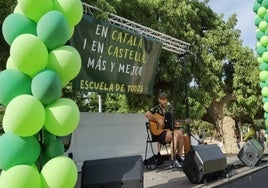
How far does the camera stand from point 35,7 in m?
2.66

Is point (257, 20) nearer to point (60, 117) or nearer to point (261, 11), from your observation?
point (261, 11)

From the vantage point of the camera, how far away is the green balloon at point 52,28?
8.48ft

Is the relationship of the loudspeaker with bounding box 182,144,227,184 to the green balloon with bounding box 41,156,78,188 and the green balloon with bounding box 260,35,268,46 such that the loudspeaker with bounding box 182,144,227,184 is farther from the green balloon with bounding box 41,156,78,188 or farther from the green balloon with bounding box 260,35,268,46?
the green balloon with bounding box 260,35,268,46

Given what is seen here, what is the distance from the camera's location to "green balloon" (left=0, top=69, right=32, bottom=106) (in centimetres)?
255

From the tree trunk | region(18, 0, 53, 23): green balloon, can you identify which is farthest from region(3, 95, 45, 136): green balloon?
the tree trunk

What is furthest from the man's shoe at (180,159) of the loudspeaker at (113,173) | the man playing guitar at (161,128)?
the loudspeaker at (113,173)

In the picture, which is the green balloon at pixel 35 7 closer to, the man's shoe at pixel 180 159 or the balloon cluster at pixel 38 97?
the balloon cluster at pixel 38 97

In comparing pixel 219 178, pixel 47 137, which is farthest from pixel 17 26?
pixel 219 178

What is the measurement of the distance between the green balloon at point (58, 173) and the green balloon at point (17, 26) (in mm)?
985

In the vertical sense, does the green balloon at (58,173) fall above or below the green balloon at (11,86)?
below

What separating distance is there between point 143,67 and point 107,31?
4.10ft

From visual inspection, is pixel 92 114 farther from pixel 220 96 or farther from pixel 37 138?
pixel 220 96

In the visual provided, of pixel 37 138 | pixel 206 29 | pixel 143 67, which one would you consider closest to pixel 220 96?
pixel 206 29

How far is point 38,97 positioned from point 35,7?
0.69 m
